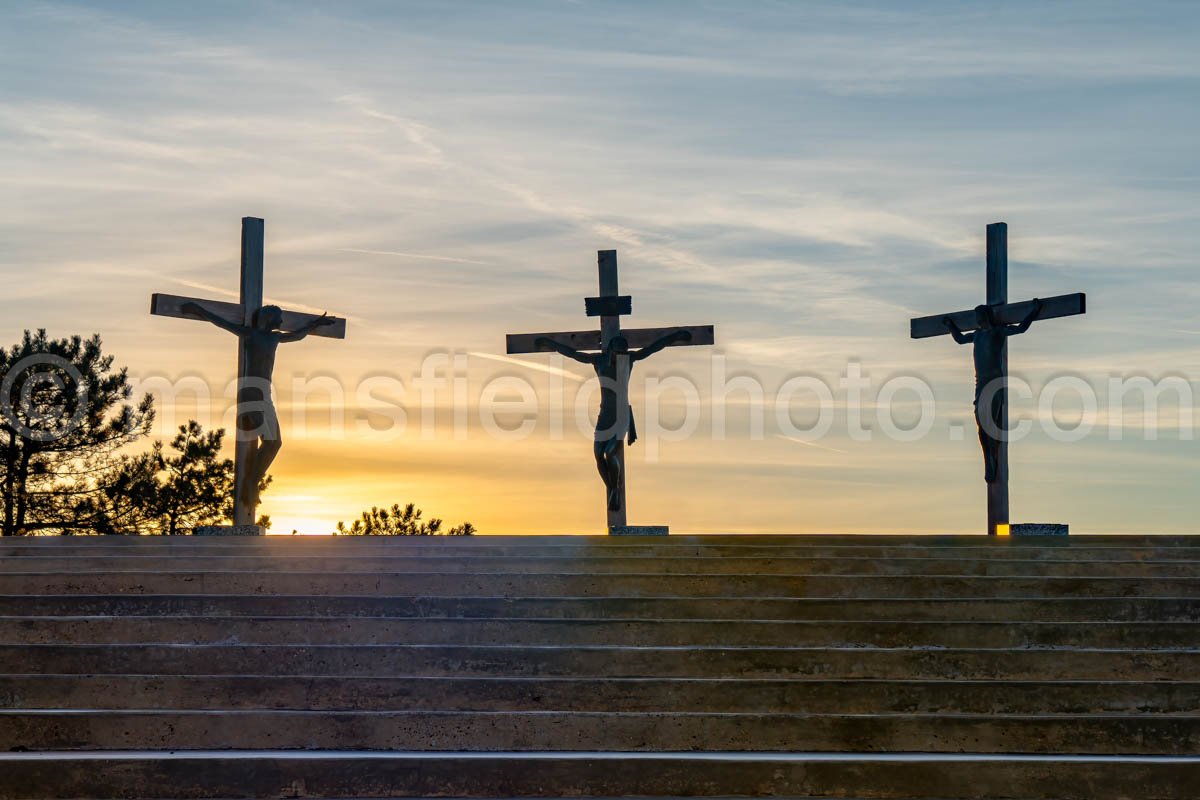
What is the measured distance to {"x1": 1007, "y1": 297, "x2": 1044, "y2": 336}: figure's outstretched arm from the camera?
588 inches

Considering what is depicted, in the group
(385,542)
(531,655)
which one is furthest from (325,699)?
(385,542)

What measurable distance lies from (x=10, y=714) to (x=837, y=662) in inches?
161

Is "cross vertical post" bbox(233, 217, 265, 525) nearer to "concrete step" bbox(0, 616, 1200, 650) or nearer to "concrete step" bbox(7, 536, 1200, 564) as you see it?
"concrete step" bbox(7, 536, 1200, 564)

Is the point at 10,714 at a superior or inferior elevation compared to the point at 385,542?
inferior

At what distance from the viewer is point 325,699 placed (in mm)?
7266

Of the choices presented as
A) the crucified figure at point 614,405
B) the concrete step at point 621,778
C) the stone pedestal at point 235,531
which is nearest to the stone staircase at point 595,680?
the concrete step at point 621,778

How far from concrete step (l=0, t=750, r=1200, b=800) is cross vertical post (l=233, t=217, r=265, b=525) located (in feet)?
24.4

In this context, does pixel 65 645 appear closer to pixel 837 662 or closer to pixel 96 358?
pixel 837 662

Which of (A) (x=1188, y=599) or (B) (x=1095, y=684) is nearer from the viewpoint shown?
(B) (x=1095, y=684)

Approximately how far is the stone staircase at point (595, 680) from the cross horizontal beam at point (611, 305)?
5.87 meters

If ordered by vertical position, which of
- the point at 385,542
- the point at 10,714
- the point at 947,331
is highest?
the point at 947,331

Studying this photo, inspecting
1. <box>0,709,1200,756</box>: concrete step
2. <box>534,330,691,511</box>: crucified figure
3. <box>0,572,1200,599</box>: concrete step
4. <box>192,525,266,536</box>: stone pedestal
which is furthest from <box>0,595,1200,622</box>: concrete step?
<box>534,330,691,511</box>: crucified figure

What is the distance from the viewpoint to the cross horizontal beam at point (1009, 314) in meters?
14.7

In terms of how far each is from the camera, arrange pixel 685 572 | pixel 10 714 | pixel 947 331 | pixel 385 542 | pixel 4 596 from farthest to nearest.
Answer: pixel 947 331 < pixel 385 542 < pixel 685 572 < pixel 4 596 < pixel 10 714
